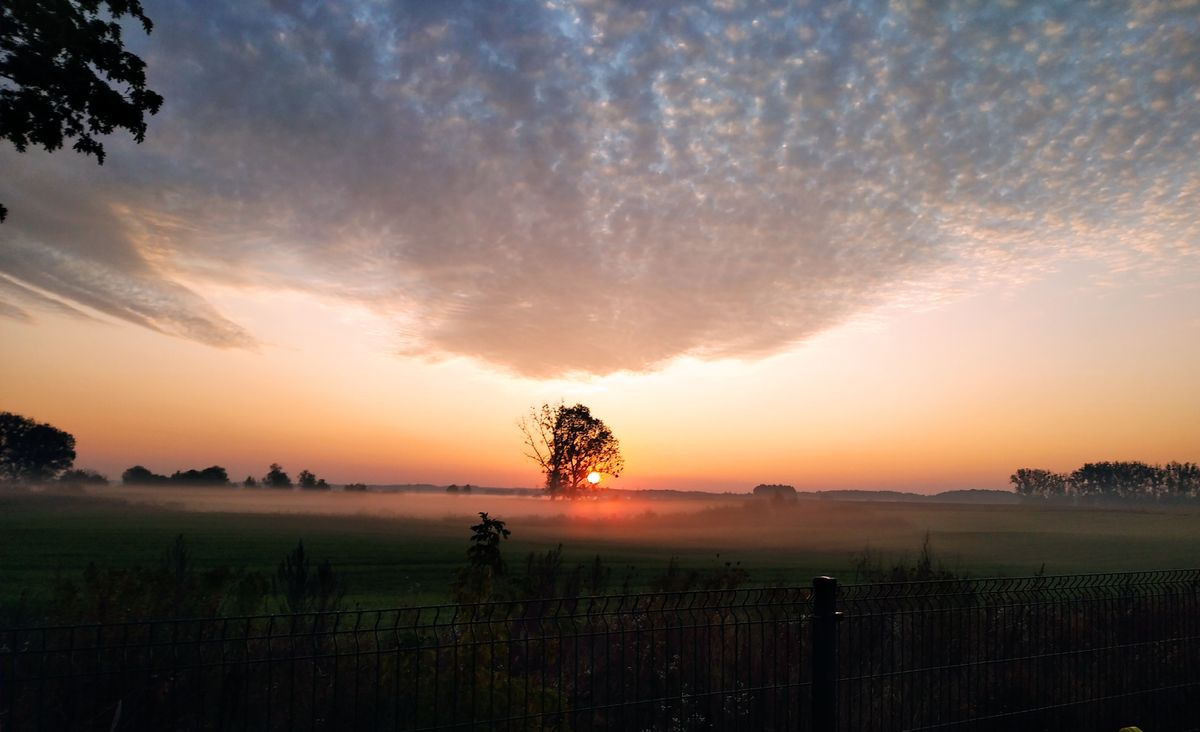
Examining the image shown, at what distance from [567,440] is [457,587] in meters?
71.8

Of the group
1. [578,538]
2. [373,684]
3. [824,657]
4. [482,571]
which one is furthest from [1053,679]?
[578,538]

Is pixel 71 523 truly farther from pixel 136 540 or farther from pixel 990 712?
pixel 990 712

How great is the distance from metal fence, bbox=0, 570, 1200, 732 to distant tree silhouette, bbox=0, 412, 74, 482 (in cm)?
12026

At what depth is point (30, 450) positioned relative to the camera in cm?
10531

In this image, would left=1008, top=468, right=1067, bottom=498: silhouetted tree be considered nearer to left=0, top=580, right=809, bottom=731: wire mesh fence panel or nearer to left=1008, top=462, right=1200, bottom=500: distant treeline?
left=1008, top=462, right=1200, bottom=500: distant treeline

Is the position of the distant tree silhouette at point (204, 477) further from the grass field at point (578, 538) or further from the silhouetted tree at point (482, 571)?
the silhouetted tree at point (482, 571)

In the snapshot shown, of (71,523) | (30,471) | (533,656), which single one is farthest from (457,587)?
(30,471)

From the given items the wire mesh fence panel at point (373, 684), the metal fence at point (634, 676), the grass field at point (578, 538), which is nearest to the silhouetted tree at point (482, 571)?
the metal fence at point (634, 676)

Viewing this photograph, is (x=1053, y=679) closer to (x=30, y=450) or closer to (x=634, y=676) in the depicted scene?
(x=634, y=676)

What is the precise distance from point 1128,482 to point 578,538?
136 m

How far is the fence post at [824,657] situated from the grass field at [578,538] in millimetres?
9867

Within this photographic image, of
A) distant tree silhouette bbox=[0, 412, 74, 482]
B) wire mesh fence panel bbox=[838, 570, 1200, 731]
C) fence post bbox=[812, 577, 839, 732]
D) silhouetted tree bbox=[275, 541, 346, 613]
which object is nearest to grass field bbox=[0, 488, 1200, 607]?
silhouetted tree bbox=[275, 541, 346, 613]

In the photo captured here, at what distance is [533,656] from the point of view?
8.39 m

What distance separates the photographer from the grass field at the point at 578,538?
31.0 m
